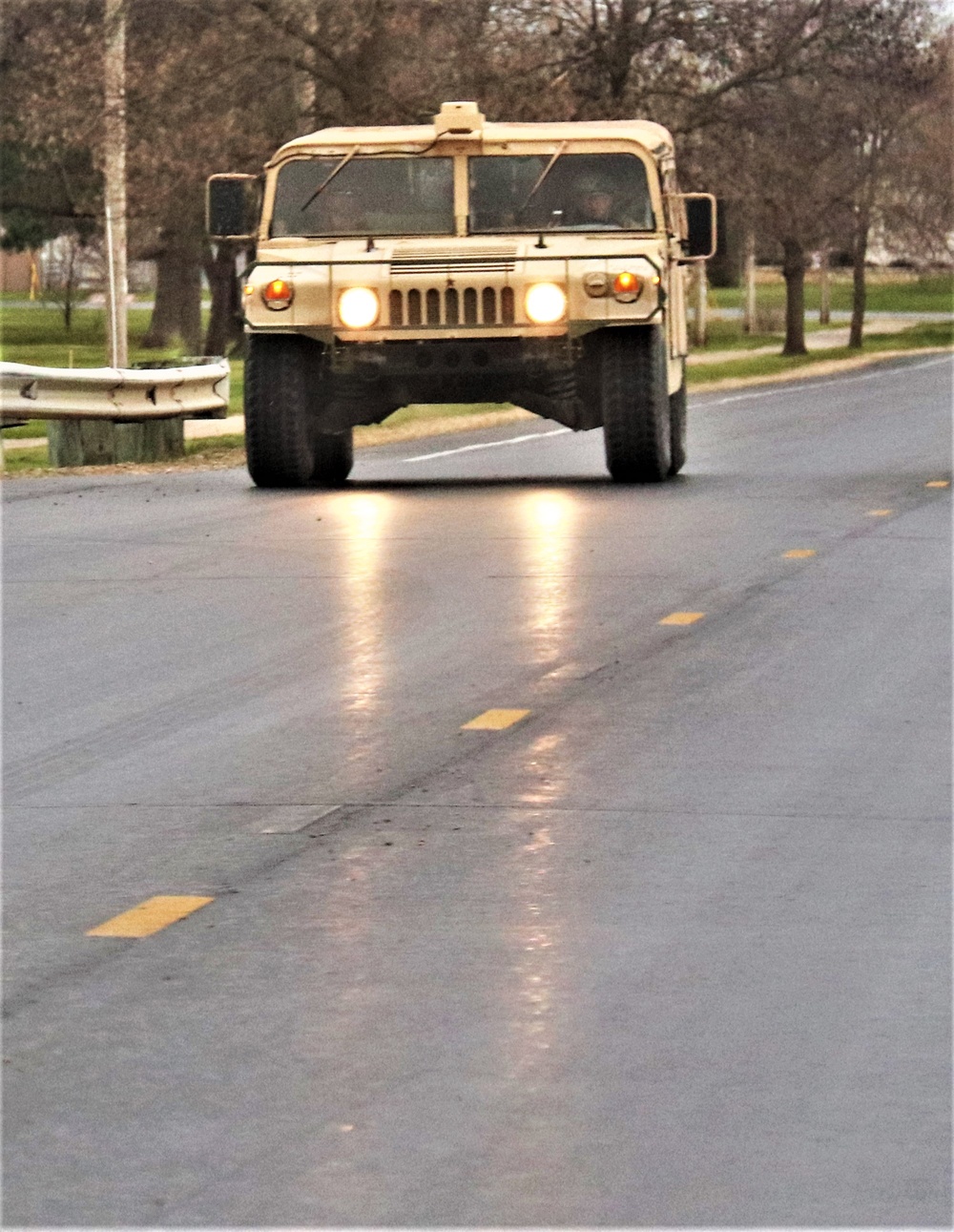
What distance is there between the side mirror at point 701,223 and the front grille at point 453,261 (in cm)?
161

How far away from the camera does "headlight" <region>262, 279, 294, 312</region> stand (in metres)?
18.3

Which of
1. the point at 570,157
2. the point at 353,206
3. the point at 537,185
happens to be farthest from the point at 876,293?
the point at 353,206

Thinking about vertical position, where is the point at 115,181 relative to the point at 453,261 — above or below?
above

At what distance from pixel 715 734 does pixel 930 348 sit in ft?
162

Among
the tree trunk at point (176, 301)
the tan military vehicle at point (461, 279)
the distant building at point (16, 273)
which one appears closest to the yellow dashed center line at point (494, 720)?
the tan military vehicle at point (461, 279)

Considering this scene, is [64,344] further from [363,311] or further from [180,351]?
[363,311]

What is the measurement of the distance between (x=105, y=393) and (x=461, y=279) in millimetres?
4379

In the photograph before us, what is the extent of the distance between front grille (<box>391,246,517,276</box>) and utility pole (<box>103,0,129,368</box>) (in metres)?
12.4

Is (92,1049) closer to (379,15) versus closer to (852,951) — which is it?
(852,951)

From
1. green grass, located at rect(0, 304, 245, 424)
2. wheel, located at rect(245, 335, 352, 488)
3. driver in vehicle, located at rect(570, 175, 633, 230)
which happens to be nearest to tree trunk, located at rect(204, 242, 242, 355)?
green grass, located at rect(0, 304, 245, 424)

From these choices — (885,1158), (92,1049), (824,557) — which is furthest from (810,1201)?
(824,557)

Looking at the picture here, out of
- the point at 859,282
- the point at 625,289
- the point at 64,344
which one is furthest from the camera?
the point at 64,344

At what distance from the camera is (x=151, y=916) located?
21.2 ft

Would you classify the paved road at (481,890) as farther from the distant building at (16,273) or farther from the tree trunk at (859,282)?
the distant building at (16,273)
